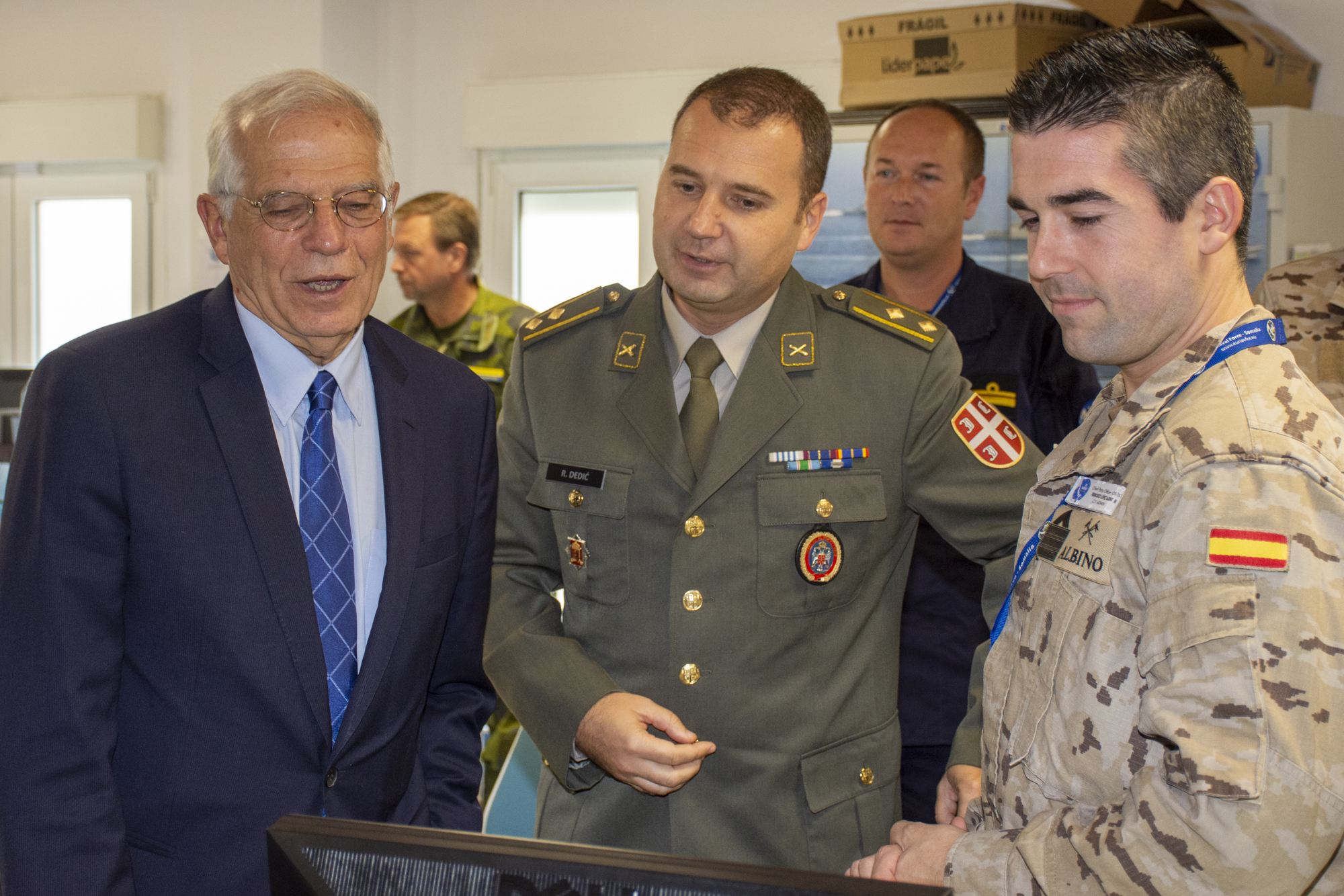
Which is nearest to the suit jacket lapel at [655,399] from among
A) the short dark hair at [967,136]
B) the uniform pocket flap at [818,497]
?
the uniform pocket flap at [818,497]

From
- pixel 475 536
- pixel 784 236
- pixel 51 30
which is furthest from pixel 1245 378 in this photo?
pixel 51 30

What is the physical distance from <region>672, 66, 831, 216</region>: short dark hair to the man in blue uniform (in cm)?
92

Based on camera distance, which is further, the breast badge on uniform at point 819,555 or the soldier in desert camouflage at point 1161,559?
the breast badge on uniform at point 819,555

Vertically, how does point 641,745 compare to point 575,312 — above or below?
below

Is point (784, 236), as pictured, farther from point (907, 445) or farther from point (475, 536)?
point (475, 536)

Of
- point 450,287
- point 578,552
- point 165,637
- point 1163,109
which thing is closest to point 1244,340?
point 1163,109

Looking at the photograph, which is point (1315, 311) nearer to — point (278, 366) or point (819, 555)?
point (819, 555)

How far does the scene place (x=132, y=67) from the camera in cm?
514

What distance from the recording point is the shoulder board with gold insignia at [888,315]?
1.66m

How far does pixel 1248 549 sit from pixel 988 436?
0.75 meters

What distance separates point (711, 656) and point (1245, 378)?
32.6 inches

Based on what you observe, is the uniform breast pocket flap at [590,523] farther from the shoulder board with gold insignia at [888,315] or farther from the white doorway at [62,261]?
the white doorway at [62,261]

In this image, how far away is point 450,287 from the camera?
13.7 feet

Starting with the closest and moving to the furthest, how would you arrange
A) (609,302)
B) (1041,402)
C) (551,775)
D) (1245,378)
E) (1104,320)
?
1. (1245,378)
2. (1104,320)
3. (551,775)
4. (609,302)
5. (1041,402)
